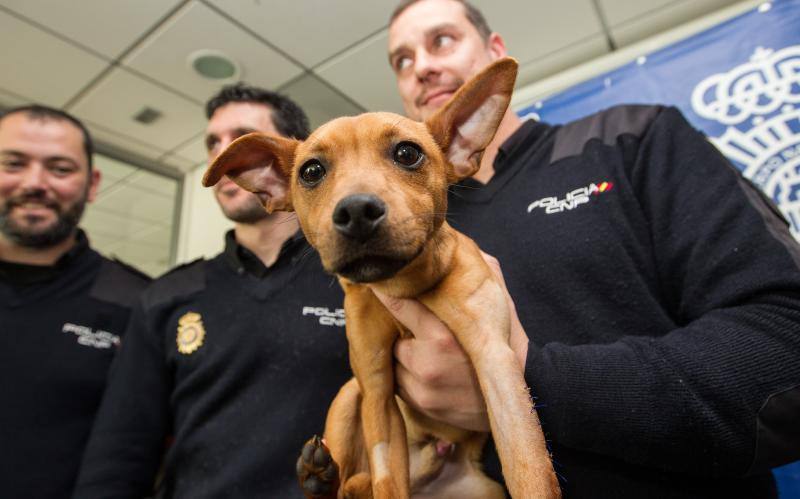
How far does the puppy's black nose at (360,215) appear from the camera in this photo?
975 millimetres

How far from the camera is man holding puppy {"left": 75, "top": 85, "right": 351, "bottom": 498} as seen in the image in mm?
1723

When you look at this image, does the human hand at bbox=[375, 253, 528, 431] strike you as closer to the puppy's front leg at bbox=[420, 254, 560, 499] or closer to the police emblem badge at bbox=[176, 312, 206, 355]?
the puppy's front leg at bbox=[420, 254, 560, 499]

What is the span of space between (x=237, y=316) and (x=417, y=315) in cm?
104

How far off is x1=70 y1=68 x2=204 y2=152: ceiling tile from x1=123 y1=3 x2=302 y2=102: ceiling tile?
229 mm

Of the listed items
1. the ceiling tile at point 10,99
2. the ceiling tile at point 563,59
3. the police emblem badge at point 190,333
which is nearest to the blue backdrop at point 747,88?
the ceiling tile at point 563,59

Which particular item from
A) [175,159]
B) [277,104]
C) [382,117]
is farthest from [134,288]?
[175,159]

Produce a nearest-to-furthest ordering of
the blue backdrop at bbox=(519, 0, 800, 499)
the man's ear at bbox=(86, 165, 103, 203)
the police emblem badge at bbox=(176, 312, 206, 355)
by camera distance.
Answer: the police emblem badge at bbox=(176, 312, 206, 355), the blue backdrop at bbox=(519, 0, 800, 499), the man's ear at bbox=(86, 165, 103, 203)

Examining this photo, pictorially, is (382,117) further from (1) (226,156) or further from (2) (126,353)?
(2) (126,353)

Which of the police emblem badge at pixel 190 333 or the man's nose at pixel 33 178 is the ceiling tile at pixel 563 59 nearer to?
the police emblem badge at pixel 190 333

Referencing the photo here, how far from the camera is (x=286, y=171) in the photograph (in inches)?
57.6

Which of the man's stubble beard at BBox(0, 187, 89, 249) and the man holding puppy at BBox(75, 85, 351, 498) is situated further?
the man's stubble beard at BBox(0, 187, 89, 249)

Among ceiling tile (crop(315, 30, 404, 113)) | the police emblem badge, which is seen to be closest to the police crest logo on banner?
ceiling tile (crop(315, 30, 404, 113))

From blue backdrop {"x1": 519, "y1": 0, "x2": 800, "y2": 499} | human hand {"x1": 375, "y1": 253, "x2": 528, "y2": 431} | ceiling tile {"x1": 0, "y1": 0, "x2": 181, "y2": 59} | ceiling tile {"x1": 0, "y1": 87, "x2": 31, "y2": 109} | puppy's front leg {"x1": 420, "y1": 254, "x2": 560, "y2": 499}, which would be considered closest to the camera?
puppy's front leg {"x1": 420, "y1": 254, "x2": 560, "y2": 499}

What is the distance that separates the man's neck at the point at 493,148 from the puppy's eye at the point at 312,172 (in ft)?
2.29
